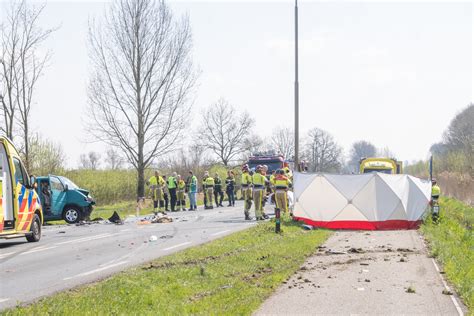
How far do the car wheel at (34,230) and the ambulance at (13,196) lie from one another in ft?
0.21

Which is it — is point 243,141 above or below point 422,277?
above

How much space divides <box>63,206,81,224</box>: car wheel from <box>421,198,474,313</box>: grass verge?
12890 millimetres

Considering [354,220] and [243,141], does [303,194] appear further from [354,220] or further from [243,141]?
[243,141]

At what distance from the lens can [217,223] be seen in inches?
880

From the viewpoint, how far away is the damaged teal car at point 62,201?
81.2 feet

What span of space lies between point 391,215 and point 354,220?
3.59ft

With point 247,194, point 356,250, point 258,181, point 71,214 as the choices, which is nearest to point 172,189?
point 71,214

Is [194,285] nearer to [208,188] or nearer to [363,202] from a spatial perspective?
[363,202]

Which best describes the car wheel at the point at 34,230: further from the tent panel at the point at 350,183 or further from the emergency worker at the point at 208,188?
the emergency worker at the point at 208,188

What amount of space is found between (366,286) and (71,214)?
1754 centimetres

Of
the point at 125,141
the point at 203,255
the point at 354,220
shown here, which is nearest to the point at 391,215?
the point at 354,220

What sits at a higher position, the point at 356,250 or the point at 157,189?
the point at 157,189

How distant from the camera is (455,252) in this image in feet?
43.9

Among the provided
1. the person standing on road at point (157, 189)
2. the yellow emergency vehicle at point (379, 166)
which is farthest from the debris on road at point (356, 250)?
the yellow emergency vehicle at point (379, 166)
